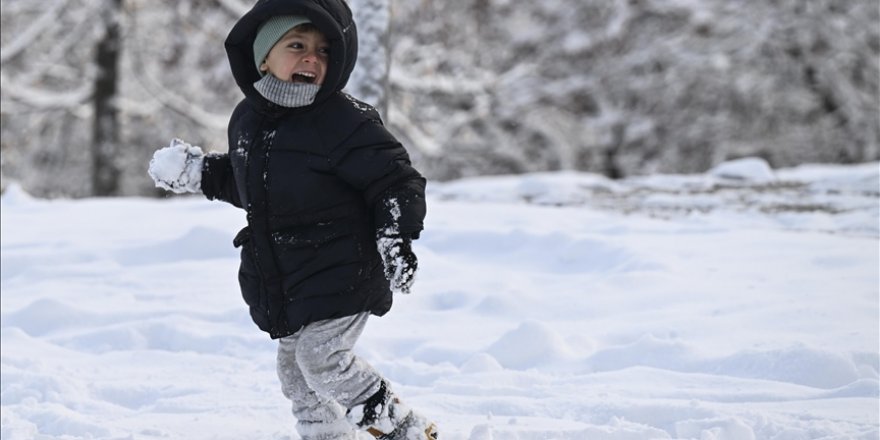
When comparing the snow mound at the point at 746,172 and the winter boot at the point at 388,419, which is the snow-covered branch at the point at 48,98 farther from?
the winter boot at the point at 388,419

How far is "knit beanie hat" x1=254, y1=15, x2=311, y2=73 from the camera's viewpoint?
9.47ft

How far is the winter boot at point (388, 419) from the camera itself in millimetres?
2975

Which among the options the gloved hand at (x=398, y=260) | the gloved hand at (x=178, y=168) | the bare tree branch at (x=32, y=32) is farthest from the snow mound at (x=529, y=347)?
the bare tree branch at (x=32, y=32)

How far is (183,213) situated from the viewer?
7090 mm

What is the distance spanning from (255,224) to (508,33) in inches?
593

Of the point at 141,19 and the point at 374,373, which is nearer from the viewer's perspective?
the point at 374,373

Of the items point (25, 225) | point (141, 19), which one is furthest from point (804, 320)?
point (141, 19)

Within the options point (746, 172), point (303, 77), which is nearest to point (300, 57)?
point (303, 77)

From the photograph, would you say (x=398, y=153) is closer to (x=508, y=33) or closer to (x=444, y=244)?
(x=444, y=244)

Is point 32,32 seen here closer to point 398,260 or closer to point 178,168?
point 178,168

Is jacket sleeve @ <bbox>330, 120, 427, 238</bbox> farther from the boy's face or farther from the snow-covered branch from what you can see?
the snow-covered branch

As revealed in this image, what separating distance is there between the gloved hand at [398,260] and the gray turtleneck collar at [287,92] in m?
0.46

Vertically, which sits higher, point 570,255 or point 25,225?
point 25,225

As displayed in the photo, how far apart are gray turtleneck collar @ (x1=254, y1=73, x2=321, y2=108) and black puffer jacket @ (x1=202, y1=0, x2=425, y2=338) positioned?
0.09 feet
